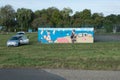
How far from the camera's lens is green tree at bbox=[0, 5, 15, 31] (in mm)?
142250

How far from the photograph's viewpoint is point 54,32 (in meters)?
41.6

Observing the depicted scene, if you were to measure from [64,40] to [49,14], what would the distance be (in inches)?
4314

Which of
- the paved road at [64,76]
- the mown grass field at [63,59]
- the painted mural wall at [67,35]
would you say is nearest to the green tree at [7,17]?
the painted mural wall at [67,35]

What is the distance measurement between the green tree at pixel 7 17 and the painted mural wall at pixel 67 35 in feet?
338

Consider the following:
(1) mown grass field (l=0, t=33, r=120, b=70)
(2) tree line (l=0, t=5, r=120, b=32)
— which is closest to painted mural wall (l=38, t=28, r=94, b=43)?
(1) mown grass field (l=0, t=33, r=120, b=70)

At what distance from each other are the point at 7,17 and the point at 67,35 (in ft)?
349

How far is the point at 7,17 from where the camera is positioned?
470ft

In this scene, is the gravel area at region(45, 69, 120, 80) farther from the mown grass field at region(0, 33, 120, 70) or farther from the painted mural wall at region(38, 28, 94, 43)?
the painted mural wall at region(38, 28, 94, 43)

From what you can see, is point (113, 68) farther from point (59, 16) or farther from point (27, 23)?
point (27, 23)

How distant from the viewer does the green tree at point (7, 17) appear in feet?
467

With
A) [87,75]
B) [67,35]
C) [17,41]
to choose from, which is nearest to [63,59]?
[87,75]

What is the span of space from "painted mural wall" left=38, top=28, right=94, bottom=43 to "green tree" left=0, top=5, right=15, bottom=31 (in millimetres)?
102995

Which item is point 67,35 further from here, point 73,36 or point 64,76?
point 64,76

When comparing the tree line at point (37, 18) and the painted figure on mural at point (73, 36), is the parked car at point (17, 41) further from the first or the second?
the tree line at point (37, 18)
